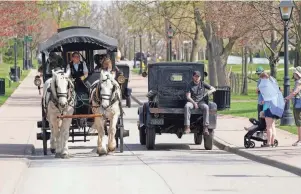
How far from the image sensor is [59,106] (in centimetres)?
1973

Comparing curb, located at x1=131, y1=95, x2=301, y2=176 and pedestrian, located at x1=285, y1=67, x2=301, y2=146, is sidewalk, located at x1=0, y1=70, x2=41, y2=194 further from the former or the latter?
pedestrian, located at x1=285, y1=67, x2=301, y2=146

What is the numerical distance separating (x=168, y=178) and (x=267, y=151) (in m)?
4.93

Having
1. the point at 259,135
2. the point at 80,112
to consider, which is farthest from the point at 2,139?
the point at 259,135

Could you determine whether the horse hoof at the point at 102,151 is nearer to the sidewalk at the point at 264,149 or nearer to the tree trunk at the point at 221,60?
the sidewalk at the point at 264,149

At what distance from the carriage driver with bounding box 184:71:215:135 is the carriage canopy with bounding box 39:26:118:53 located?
2151mm

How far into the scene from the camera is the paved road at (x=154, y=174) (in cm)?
1441

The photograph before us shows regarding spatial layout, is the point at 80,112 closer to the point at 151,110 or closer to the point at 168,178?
the point at 151,110

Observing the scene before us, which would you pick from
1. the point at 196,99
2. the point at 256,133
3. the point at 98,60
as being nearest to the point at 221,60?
the point at 196,99

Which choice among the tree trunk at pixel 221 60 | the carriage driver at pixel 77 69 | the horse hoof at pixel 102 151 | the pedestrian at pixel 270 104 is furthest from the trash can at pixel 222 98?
the horse hoof at pixel 102 151

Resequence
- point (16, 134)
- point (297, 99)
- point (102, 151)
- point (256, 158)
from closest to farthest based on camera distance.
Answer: point (256, 158)
point (102, 151)
point (297, 99)
point (16, 134)

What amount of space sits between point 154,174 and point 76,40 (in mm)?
6034

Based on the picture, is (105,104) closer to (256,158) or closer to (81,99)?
(81,99)

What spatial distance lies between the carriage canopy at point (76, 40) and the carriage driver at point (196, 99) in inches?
84.7

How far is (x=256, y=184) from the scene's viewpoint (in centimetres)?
1491
